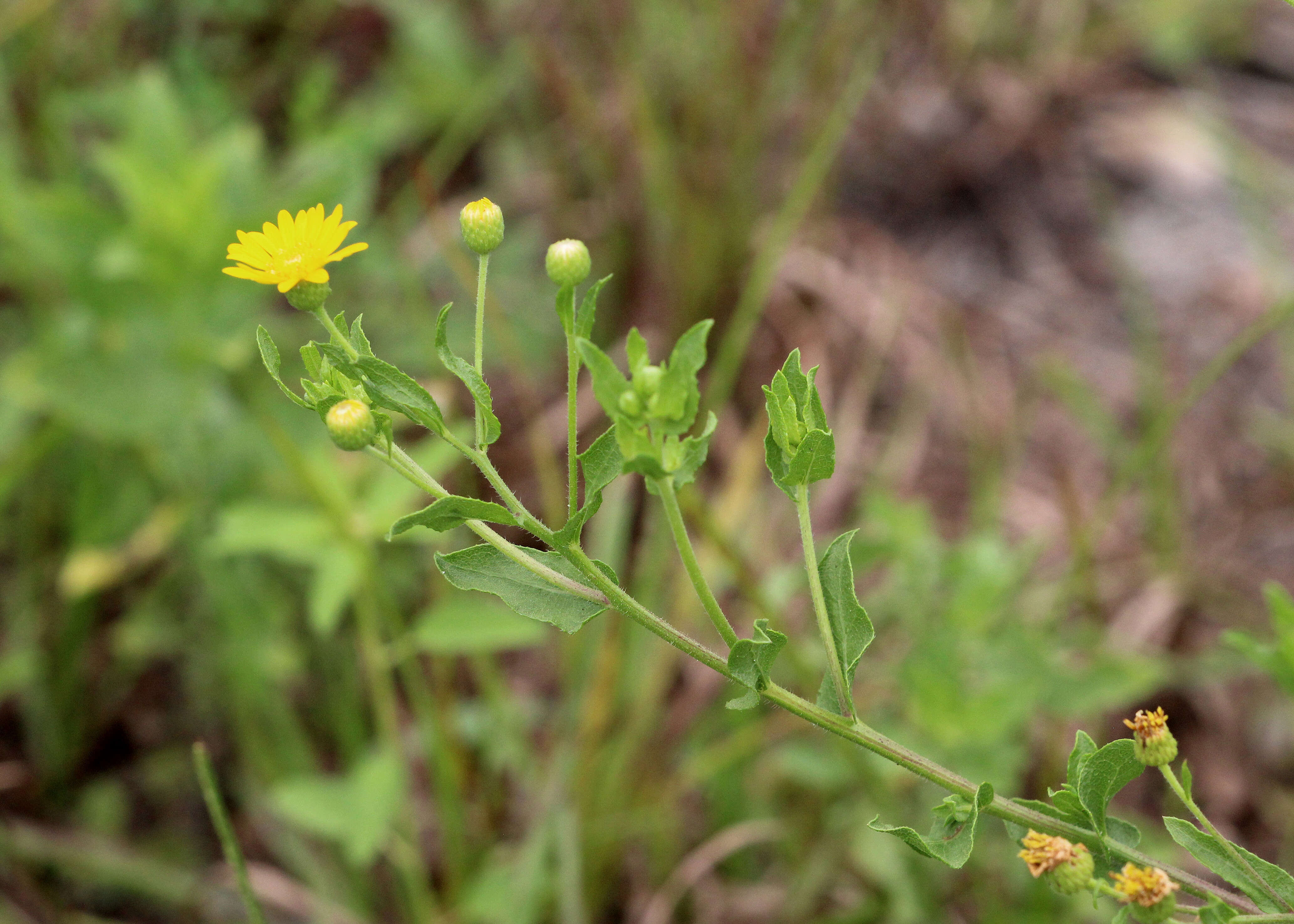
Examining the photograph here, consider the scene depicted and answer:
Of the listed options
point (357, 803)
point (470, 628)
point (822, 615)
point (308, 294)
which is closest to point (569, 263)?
point (308, 294)

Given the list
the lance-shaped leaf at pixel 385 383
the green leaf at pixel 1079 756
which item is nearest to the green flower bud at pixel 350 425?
the lance-shaped leaf at pixel 385 383

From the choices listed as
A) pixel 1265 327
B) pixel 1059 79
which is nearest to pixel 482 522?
pixel 1265 327

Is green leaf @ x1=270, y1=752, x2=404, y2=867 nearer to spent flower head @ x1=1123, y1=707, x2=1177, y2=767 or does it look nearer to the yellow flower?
the yellow flower

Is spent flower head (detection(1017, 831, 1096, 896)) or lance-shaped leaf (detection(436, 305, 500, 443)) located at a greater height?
lance-shaped leaf (detection(436, 305, 500, 443))

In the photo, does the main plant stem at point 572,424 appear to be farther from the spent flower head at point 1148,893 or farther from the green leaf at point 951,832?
the spent flower head at point 1148,893

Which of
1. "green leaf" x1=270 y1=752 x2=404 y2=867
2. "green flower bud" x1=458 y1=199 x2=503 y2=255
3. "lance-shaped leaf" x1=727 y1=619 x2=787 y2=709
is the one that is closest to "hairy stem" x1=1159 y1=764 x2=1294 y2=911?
"lance-shaped leaf" x1=727 y1=619 x2=787 y2=709

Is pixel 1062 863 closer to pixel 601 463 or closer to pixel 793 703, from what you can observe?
pixel 793 703

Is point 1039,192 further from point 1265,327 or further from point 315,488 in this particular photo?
point 315,488
